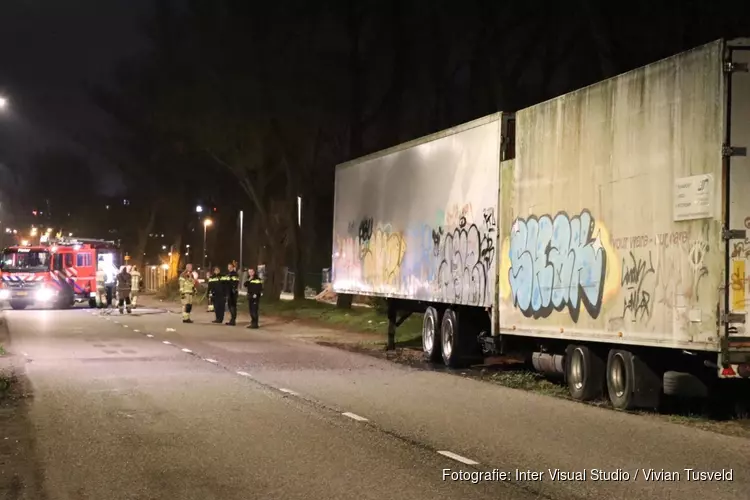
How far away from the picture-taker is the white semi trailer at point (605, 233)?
10445 mm

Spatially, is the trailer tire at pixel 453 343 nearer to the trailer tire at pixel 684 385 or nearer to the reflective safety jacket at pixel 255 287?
the trailer tire at pixel 684 385

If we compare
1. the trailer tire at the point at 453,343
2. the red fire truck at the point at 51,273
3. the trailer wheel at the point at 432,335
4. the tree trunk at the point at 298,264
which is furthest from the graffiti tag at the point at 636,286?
the red fire truck at the point at 51,273

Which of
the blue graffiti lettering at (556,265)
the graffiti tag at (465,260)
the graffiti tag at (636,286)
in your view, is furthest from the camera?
the graffiti tag at (465,260)

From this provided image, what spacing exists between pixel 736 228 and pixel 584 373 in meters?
3.59

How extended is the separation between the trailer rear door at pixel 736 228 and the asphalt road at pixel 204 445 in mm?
3391

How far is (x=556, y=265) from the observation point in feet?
45.4

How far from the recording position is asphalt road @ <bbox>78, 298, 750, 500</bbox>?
8.12m

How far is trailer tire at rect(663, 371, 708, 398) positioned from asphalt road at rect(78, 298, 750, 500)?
0.41 meters

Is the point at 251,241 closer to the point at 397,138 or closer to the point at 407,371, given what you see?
the point at 397,138

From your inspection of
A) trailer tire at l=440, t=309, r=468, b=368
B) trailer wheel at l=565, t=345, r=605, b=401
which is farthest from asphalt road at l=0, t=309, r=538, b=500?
trailer tire at l=440, t=309, r=468, b=368

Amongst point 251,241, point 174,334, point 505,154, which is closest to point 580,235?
point 505,154

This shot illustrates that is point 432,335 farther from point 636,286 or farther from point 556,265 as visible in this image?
point 636,286

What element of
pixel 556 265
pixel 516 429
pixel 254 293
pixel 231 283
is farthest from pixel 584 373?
pixel 231 283

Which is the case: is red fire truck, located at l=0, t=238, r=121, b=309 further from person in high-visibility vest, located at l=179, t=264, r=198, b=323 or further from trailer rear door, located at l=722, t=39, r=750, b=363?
trailer rear door, located at l=722, t=39, r=750, b=363
